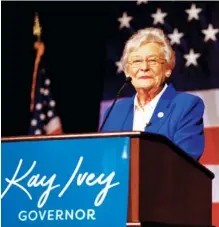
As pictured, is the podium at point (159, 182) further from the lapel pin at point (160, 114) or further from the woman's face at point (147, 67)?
the woman's face at point (147, 67)

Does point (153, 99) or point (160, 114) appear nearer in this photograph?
point (160, 114)

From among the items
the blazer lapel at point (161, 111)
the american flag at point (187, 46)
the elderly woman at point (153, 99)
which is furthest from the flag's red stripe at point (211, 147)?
the blazer lapel at point (161, 111)

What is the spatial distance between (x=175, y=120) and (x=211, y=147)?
646 millimetres

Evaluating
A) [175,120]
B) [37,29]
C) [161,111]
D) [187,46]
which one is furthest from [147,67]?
[37,29]

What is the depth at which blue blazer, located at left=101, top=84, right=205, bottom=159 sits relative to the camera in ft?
12.2

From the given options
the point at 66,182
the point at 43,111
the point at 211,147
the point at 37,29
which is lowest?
the point at 66,182

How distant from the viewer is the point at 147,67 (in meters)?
3.97

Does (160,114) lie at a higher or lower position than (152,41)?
lower

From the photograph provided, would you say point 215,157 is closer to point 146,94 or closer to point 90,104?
point 146,94

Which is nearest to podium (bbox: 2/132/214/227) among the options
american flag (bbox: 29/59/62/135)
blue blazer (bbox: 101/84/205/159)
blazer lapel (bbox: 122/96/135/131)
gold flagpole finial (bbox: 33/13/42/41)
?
blue blazer (bbox: 101/84/205/159)

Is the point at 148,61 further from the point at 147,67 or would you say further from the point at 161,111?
the point at 161,111

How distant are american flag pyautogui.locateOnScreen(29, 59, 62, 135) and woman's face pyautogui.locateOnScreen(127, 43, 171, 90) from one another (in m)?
0.99

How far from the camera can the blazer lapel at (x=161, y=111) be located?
380cm

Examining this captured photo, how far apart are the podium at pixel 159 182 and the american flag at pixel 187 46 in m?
1.08
